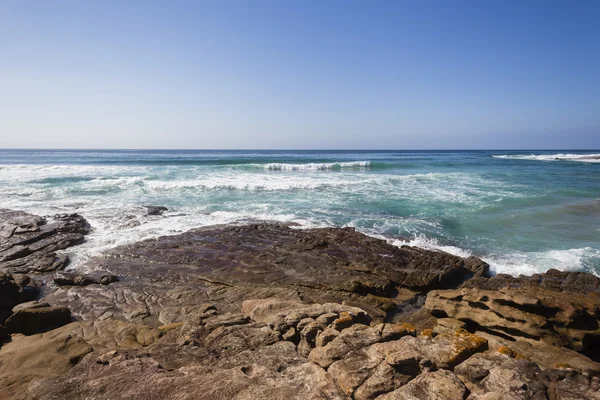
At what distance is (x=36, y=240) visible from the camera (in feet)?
35.9

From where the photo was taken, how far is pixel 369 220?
14.4 metres

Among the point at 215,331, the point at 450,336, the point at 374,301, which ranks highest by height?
the point at 450,336

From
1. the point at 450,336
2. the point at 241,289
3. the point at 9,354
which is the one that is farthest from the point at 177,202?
the point at 450,336

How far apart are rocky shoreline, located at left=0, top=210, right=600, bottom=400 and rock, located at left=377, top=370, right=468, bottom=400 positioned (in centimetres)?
2

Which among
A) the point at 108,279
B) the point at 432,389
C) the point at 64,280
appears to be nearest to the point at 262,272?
the point at 108,279

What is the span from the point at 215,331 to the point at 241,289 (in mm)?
2795

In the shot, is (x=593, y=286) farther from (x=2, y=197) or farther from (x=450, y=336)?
(x=2, y=197)

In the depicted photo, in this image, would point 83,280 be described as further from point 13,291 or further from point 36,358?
point 36,358

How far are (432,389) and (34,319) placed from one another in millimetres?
7193

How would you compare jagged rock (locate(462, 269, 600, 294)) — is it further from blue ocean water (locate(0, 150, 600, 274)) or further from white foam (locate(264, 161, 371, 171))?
white foam (locate(264, 161, 371, 171))

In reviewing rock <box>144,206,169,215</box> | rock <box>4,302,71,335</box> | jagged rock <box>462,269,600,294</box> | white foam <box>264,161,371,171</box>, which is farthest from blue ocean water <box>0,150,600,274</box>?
white foam <box>264,161,371,171</box>

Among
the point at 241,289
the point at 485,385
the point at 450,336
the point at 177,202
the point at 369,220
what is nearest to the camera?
the point at 485,385

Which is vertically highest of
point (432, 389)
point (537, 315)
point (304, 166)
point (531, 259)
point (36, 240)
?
point (304, 166)

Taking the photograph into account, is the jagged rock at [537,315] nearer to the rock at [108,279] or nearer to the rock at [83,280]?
the rock at [108,279]
